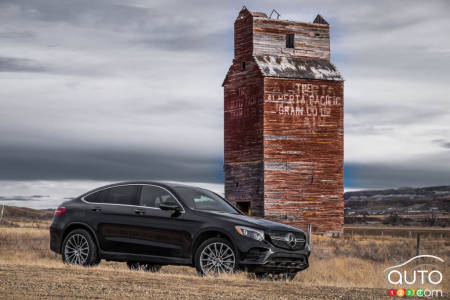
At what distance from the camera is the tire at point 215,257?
1334cm

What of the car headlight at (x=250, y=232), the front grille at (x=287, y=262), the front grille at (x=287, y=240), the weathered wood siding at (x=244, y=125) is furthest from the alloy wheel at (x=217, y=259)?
the weathered wood siding at (x=244, y=125)

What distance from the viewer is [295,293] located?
11.3 metres

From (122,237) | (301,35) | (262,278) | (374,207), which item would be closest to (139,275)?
(122,237)

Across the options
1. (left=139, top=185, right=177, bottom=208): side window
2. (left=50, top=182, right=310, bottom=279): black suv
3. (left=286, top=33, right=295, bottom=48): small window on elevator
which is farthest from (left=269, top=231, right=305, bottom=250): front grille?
(left=286, top=33, right=295, bottom=48): small window on elevator

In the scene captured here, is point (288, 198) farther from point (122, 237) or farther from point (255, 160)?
point (122, 237)

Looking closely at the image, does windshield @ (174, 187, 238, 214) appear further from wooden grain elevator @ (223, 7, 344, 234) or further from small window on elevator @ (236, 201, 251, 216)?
small window on elevator @ (236, 201, 251, 216)

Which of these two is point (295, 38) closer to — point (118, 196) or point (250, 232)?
point (118, 196)

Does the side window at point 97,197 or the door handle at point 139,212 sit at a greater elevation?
the side window at point 97,197

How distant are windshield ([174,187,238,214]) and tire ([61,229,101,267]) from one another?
87.0 inches

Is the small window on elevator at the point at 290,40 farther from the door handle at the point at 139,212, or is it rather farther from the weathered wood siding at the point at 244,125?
the door handle at the point at 139,212

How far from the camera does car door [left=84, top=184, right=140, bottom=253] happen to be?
14445 mm

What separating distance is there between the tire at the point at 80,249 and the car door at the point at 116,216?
254mm

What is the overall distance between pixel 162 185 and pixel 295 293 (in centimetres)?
416

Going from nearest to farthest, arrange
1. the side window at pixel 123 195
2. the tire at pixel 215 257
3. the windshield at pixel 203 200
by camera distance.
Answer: the tire at pixel 215 257 → the windshield at pixel 203 200 → the side window at pixel 123 195
